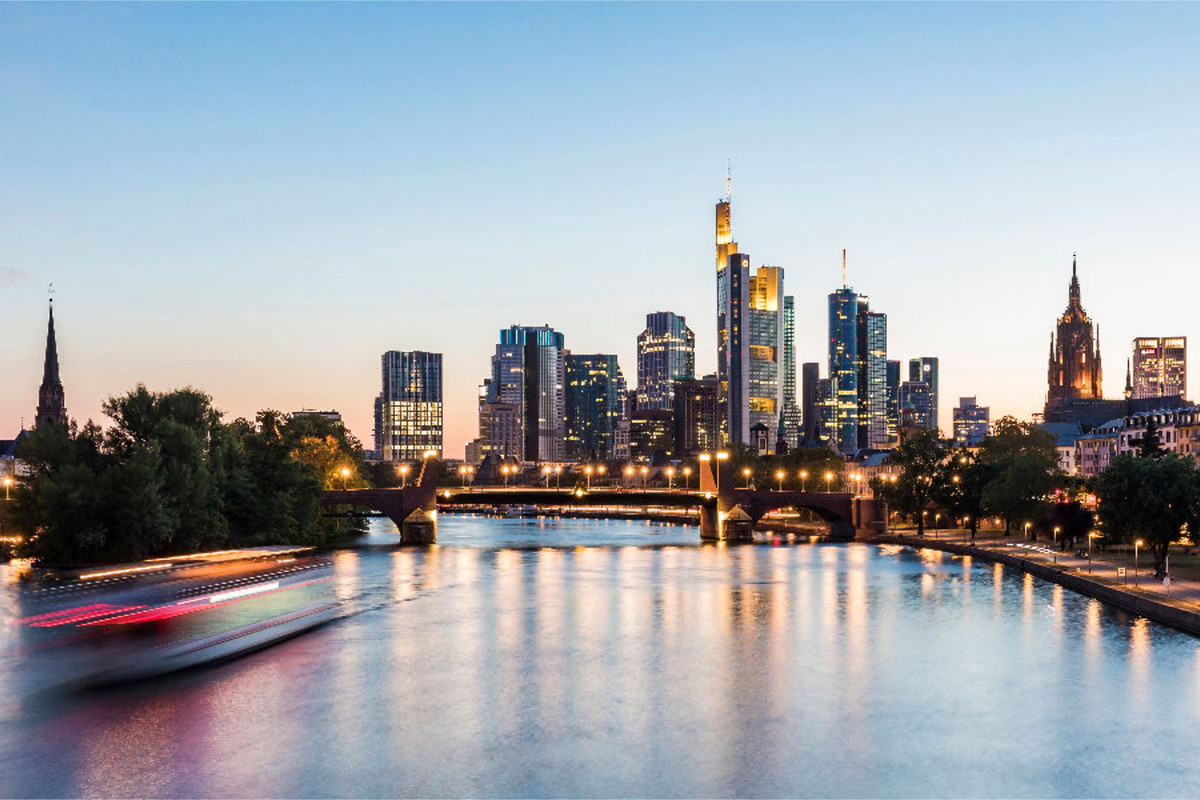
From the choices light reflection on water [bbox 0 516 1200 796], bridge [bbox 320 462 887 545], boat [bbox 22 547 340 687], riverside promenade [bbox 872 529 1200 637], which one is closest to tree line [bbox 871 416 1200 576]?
riverside promenade [bbox 872 529 1200 637]

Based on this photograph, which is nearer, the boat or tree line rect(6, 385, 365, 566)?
the boat

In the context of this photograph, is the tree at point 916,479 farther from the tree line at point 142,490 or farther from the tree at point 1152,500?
the tree line at point 142,490

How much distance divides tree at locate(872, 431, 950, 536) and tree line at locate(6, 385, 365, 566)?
75428 millimetres

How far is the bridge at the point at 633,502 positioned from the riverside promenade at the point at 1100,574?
43.5ft

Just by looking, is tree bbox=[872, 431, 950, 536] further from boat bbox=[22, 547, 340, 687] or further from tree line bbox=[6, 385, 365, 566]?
boat bbox=[22, 547, 340, 687]

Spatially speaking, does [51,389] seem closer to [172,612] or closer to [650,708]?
[172,612]

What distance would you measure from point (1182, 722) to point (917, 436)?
107125 millimetres

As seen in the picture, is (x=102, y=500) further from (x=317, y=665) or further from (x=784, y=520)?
(x=784, y=520)

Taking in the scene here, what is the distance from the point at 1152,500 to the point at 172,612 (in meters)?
60.8

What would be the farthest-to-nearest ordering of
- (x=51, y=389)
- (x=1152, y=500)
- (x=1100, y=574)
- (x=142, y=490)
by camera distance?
(x=51, y=389)
(x=142, y=490)
(x=1100, y=574)
(x=1152, y=500)

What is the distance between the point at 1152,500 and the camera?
71.8 meters

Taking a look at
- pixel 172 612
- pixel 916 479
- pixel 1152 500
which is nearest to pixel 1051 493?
pixel 916 479

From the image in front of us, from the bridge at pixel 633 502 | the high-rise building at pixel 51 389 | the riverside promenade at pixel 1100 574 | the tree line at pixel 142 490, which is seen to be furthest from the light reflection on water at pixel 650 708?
the high-rise building at pixel 51 389

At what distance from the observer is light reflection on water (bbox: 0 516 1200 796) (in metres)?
32.8
